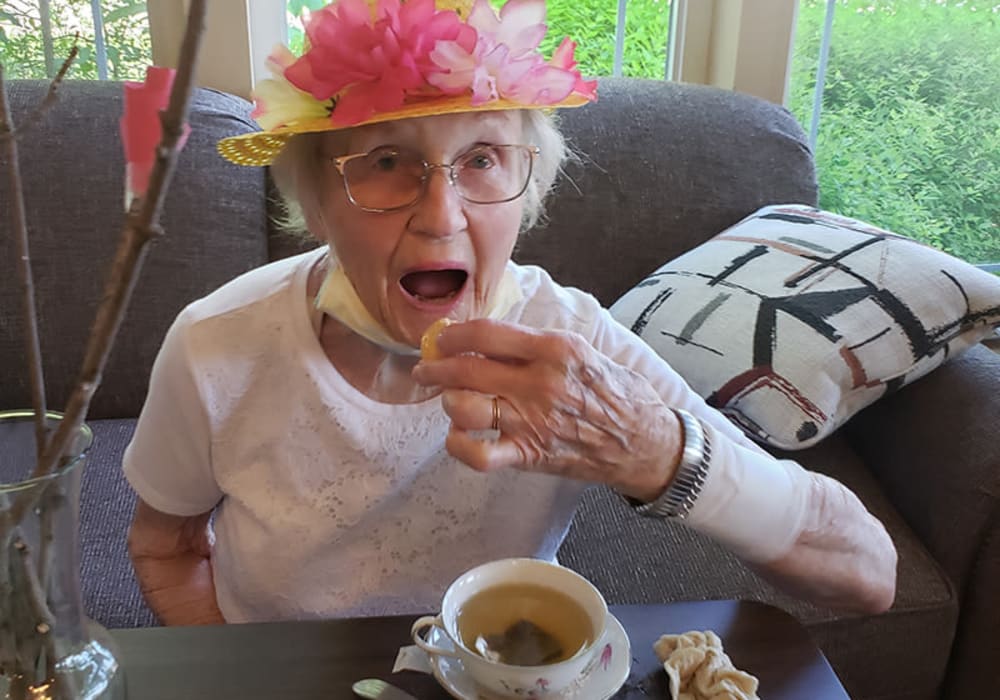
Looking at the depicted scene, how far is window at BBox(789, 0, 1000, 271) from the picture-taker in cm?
246

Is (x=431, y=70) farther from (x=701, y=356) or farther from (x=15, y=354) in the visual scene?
(x=15, y=354)

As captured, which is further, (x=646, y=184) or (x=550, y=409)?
(x=646, y=184)

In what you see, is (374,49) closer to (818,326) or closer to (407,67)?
(407,67)

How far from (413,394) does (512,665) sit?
1.27ft

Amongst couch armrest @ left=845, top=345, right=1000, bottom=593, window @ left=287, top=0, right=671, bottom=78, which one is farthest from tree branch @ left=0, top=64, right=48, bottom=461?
A: window @ left=287, top=0, right=671, bottom=78

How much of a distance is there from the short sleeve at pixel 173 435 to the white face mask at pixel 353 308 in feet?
0.53

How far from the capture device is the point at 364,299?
0.96 metres

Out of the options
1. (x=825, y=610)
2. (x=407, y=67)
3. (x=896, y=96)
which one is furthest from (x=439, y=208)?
(x=896, y=96)

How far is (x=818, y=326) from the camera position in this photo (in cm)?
157

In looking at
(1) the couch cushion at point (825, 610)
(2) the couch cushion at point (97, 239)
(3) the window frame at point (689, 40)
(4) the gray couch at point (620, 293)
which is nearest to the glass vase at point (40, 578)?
(4) the gray couch at point (620, 293)

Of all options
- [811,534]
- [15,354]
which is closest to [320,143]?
[811,534]

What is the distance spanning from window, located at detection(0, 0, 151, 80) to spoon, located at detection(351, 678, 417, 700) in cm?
190

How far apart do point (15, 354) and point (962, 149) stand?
2.45m

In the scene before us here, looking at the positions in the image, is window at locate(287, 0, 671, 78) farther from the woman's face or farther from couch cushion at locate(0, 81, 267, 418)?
the woman's face
